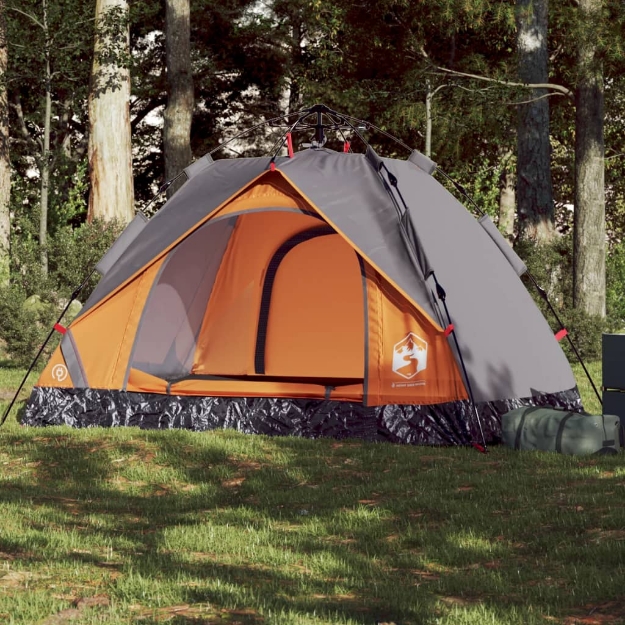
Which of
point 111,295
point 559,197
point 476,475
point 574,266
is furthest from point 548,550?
point 559,197

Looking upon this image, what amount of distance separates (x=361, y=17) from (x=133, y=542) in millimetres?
18831

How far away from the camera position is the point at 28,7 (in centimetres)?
1911

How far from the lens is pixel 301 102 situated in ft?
80.1

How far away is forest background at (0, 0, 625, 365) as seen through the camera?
16031mm

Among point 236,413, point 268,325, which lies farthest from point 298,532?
point 268,325

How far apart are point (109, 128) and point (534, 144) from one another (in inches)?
267

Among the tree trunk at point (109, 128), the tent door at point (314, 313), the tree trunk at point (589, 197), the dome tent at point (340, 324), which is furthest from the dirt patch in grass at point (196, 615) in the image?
the tree trunk at point (109, 128)

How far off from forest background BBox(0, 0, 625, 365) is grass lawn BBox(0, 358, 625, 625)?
11.6ft

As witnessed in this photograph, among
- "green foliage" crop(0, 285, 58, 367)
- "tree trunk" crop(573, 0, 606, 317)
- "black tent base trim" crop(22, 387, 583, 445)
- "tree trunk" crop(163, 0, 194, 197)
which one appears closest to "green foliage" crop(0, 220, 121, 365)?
"green foliage" crop(0, 285, 58, 367)

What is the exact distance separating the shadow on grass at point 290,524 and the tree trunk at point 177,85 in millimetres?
10978

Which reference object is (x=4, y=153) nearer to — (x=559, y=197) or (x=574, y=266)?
(x=574, y=266)

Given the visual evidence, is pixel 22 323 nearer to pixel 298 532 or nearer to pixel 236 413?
pixel 236 413

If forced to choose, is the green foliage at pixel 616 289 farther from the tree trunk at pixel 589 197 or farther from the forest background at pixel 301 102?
the tree trunk at pixel 589 197

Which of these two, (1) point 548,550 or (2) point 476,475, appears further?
(2) point 476,475
